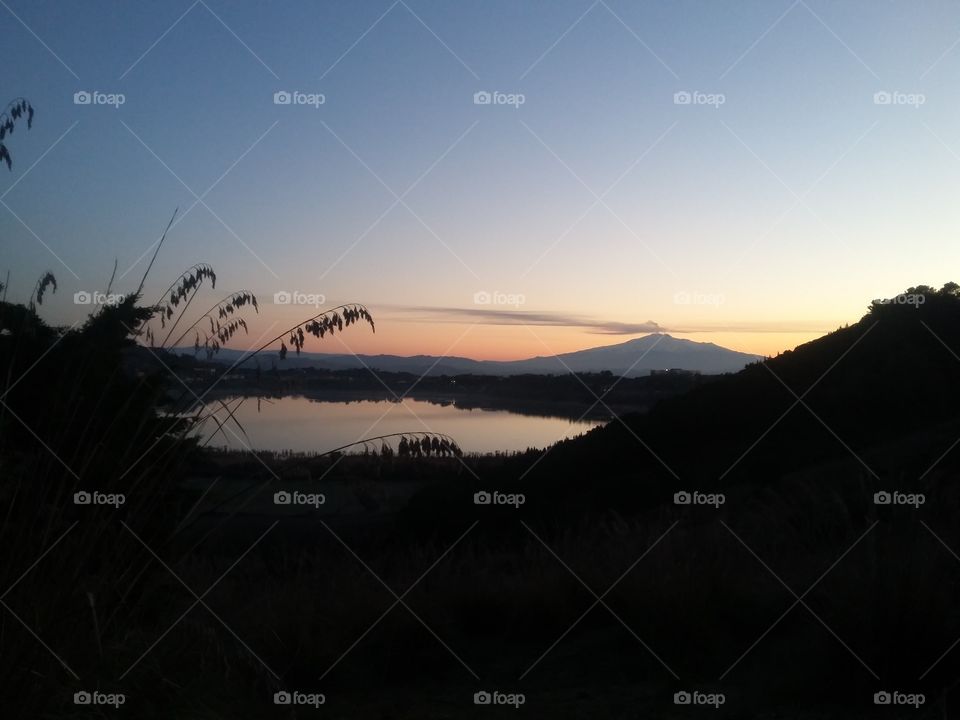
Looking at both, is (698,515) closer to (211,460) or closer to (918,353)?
(211,460)

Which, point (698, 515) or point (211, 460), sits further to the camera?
point (698, 515)

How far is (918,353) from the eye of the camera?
21609mm

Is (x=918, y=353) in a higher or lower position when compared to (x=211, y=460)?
higher

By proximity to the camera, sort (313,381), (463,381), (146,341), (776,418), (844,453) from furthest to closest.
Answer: (776,418) → (844,453) → (463,381) → (313,381) → (146,341)

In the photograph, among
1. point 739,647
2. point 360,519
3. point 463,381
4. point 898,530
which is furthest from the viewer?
point 360,519

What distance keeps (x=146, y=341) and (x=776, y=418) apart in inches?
741

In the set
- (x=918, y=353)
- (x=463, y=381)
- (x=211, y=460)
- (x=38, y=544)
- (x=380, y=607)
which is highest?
(x=918, y=353)

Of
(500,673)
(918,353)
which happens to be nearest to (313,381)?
(500,673)

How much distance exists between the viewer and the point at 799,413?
2044 centimetres

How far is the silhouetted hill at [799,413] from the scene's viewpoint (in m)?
17.7

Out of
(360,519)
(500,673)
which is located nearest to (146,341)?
(500,673)

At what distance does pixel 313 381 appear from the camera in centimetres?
492

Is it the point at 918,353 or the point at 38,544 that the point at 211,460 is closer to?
the point at 38,544

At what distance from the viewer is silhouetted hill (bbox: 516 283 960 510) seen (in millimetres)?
17672
